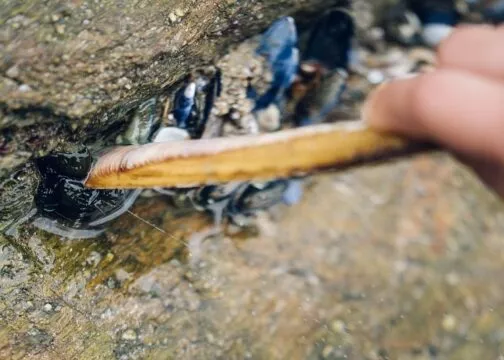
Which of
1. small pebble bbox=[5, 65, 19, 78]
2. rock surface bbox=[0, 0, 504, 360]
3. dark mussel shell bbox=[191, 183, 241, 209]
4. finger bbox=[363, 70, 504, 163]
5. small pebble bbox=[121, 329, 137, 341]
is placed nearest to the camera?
finger bbox=[363, 70, 504, 163]

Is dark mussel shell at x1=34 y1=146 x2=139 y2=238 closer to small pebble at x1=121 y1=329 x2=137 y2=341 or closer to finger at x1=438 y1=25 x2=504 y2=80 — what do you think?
small pebble at x1=121 y1=329 x2=137 y2=341

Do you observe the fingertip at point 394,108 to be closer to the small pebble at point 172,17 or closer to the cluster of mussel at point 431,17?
the small pebble at point 172,17

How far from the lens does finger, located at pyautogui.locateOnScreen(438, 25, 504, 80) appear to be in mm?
1539

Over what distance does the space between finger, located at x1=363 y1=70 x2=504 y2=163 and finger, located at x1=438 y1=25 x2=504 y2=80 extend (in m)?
0.09

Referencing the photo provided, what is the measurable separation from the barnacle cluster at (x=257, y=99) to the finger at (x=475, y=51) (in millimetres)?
1113

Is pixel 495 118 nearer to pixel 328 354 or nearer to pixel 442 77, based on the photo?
pixel 442 77

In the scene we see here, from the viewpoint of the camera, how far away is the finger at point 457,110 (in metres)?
1.39

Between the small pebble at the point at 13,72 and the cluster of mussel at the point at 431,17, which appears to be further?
the cluster of mussel at the point at 431,17

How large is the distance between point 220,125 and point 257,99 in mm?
246

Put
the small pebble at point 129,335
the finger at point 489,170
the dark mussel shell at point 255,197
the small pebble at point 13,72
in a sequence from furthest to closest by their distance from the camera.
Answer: the dark mussel shell at point 255,197, the small pebble at point 129,335, the small pebble at point 13,72, the finger at point 489,170

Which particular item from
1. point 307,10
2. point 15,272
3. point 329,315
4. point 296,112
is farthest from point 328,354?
point 307,10

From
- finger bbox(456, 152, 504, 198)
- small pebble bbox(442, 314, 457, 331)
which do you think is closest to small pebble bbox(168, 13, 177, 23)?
finger bbox(456, 152, 504, 198)

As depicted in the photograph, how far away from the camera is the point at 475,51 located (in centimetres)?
160

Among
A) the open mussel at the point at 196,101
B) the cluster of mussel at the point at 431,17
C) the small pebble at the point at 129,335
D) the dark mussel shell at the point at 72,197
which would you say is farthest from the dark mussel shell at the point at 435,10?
the small pebble at the point at 129,335
